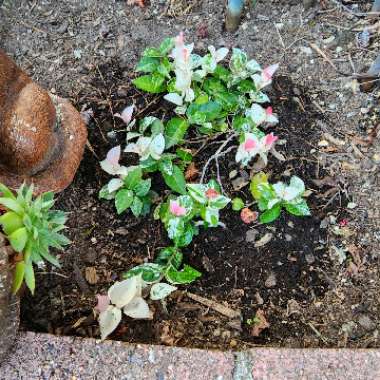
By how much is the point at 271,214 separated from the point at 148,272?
1.61 ft

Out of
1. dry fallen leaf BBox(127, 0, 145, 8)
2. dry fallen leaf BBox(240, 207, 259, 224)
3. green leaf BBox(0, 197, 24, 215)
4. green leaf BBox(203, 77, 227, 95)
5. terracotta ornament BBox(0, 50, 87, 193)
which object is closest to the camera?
green leaf BBox(0, 197, 24, 215)

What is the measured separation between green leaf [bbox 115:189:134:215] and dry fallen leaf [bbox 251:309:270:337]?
599 mm

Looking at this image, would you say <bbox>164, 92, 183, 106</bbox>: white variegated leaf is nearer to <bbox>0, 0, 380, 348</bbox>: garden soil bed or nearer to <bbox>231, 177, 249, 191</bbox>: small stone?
<bbox>0, 0, 380, 348</bbox>: garden soil bed

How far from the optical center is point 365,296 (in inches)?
78.7

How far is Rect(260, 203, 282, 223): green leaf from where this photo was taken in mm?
2016

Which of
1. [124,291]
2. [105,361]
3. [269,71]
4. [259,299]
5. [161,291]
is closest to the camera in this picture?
[105,361]

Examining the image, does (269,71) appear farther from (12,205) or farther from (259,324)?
(12,205)

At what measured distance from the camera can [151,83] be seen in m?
2.20

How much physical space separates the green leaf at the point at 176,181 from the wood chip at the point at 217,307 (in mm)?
374

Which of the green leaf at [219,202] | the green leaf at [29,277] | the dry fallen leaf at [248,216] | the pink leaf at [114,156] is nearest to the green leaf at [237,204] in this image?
the dry fallen leaf at [248,216]

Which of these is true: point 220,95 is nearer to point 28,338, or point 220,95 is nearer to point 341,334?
point 341,334

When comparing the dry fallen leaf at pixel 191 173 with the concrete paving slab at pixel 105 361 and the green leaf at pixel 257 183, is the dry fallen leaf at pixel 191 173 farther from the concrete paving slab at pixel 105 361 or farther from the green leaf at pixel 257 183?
the concrete paving slab at pixel 105 361

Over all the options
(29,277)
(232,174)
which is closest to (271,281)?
(232,174)

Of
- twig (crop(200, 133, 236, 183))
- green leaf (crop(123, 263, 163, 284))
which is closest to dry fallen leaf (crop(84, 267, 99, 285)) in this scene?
green leaf (crop(123, 263, 163, 284))
